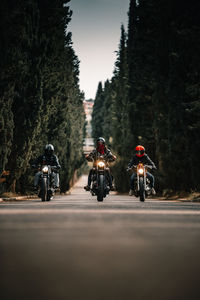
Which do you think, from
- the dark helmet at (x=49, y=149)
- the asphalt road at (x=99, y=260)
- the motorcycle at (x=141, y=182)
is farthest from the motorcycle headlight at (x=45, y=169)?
the asphalt road at (x=99, y=260)

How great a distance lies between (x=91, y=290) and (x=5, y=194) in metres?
21.9

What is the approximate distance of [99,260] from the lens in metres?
6.27

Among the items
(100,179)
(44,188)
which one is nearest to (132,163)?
(100,179)

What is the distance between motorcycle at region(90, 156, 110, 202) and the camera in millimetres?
18406

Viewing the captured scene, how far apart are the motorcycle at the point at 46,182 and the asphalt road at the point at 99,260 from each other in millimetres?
8785

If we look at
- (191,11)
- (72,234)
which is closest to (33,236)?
(72,234)

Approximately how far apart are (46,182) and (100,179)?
7.86 feet

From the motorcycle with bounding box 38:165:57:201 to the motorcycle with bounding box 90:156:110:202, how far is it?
70.3 inches

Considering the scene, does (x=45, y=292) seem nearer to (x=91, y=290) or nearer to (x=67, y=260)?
(x=91, y=290)

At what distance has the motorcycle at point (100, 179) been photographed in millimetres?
Answer: 18406

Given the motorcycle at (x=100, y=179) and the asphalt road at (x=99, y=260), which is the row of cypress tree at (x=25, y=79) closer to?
the motorcycle at (x=100, y=179)

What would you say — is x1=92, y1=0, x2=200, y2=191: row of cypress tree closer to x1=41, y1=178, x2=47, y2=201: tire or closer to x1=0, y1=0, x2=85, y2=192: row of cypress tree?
x1=0, y1=0, x2=85, y2=192: row of cypress tree

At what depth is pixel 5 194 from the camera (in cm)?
2614

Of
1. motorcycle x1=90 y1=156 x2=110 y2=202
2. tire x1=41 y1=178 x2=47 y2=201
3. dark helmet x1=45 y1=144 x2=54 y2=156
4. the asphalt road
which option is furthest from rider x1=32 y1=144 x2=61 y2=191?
the asphalt road
